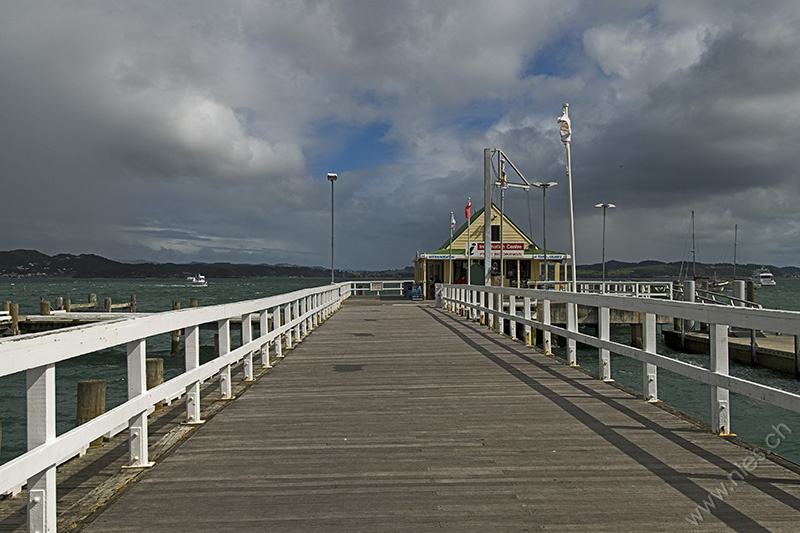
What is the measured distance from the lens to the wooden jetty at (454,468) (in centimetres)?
393

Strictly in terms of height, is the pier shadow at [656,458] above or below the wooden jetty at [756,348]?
above

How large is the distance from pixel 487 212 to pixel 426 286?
74.3 ft

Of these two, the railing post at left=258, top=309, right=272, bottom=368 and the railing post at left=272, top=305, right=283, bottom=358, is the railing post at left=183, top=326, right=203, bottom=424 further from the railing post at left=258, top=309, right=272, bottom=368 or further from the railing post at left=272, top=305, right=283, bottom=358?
the railing post at left=272, top=305, right=283, bottom=358

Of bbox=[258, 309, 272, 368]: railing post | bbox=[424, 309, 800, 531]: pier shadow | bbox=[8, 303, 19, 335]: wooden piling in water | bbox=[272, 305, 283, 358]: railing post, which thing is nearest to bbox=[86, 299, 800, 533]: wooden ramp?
bbox=[424, 309, 800, 531]: pier shadow

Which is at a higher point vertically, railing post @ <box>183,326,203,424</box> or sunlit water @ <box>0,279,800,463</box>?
railing post @ <box>183,326,203,424</box>

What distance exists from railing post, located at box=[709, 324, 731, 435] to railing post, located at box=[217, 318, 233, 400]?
488 centimetres

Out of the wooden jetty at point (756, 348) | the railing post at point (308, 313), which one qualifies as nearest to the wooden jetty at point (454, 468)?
the railing post at point (308, 313)

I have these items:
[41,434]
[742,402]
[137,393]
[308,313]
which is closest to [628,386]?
[742,402]

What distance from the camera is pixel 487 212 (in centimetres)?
1997

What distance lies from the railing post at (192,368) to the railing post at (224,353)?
2.40 feet

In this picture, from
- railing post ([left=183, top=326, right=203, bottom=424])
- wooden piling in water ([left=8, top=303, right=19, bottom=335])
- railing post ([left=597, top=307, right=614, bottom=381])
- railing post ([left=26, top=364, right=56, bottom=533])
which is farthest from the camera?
wooden piling in water ([left=8, top=303, right=19, bottom=335])

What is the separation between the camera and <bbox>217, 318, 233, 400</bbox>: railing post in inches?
281

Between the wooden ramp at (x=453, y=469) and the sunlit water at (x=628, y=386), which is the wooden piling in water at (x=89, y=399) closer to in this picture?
the wooden ramp at (x=453, y=469)

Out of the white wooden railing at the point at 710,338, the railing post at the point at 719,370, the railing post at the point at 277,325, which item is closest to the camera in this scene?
the white wooden railing at the point at 710,338
